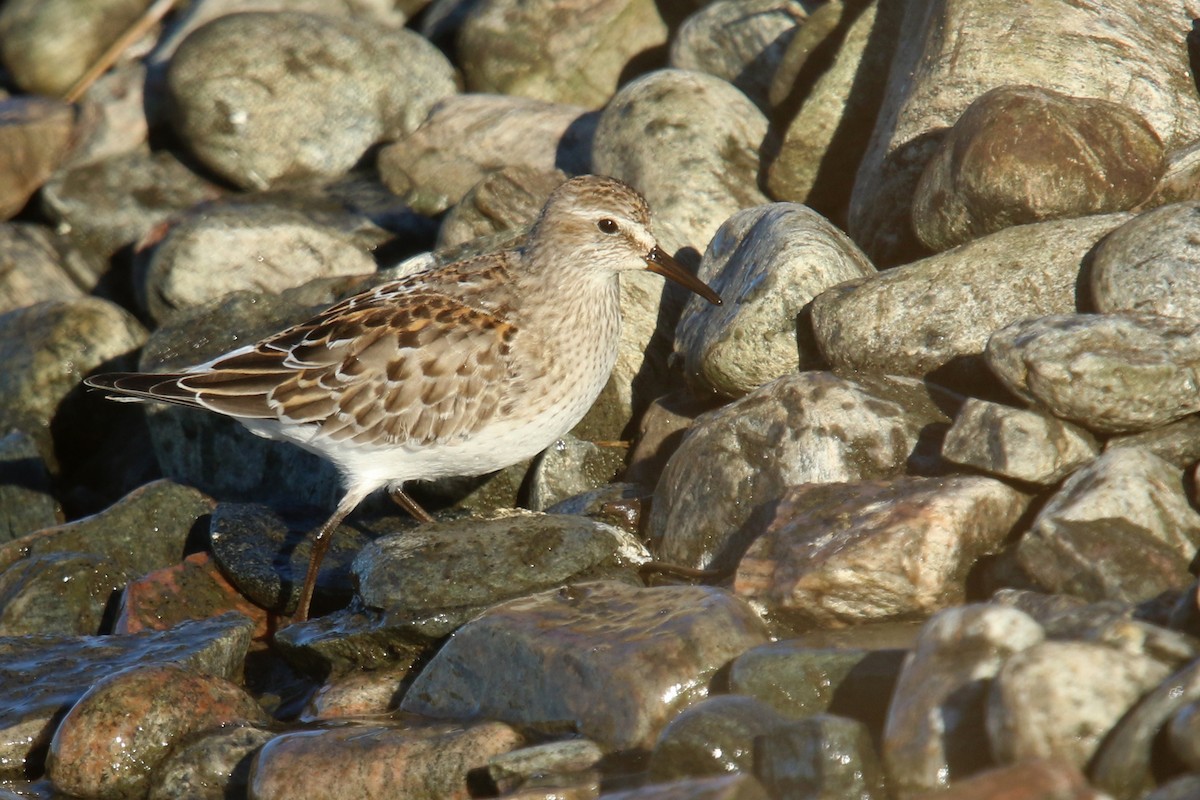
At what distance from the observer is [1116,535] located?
19.0 ft

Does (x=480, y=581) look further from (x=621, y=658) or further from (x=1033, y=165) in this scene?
(x=1033, y=165)

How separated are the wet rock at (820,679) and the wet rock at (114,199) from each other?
10001 millimetres

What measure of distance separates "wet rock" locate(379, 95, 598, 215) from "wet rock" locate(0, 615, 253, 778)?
5851 millimetres

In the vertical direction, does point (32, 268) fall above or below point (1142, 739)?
below

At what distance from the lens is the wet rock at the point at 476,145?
40.5 ft

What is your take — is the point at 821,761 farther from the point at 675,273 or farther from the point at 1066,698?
the point at 675,273

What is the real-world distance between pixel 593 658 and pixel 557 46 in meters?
9.16

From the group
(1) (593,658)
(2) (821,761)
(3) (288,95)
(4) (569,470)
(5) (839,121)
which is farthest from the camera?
(3) (288,95)

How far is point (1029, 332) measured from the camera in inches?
263

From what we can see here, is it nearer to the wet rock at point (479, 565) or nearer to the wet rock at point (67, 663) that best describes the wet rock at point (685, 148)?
the wet rock at point (479, 565)

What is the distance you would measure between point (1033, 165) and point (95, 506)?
7.63m

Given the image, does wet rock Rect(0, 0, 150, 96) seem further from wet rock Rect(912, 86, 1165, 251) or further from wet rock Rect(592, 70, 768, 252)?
wet rock Rect(912, 86, 1165, 251)

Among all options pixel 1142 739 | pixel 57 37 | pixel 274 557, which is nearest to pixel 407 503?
pixel 274 557

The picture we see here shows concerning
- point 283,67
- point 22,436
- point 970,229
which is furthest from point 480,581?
point 283,67
